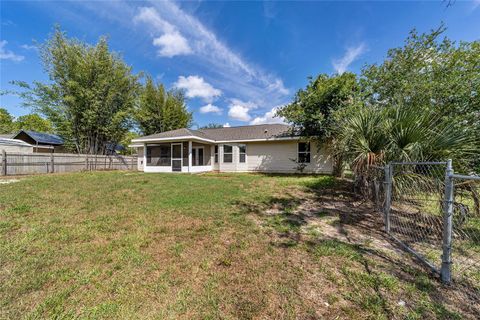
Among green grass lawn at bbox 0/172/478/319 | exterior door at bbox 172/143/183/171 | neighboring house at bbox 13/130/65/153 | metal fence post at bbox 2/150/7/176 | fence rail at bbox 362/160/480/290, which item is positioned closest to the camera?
green grass lawn at bbox 0/172/478/319

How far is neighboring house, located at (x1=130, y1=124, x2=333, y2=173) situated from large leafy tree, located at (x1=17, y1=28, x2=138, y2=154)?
748cm

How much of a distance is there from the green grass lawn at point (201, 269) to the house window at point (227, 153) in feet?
34.3

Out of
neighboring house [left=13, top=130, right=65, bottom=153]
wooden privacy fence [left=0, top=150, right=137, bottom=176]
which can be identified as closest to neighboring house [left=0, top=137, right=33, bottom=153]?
neighboring house [left=13, top=130, right=65, bottom=153]

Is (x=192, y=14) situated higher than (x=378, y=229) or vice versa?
(x=192, y=14)

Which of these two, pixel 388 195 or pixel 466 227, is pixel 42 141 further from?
pixel 466 227

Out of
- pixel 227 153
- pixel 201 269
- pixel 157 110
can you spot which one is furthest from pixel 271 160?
pixel 157 110

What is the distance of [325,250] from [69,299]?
3268 millimetres

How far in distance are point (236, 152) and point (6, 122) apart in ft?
167

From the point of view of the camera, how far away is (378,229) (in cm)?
393

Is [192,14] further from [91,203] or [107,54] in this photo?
[107,54]

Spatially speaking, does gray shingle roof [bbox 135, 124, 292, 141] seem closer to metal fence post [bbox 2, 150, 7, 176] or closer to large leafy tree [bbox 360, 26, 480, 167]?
large leafy tree [bbox 360, 26, 480, 167]

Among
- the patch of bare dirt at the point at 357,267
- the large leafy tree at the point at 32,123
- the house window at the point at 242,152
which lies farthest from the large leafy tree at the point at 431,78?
the large leafy tree at the point at 32,123

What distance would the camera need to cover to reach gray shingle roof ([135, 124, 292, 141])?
13.8 meters

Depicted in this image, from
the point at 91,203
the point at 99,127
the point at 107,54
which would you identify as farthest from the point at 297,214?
the point at 107,54
